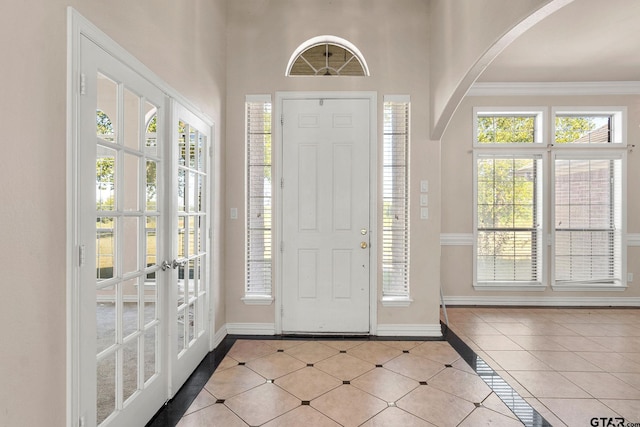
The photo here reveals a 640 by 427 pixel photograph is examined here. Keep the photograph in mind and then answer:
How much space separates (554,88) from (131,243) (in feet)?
17.4

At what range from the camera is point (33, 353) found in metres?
1.24

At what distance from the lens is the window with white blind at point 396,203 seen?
3508 millimetres

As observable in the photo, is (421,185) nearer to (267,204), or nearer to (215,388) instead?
(267,204)

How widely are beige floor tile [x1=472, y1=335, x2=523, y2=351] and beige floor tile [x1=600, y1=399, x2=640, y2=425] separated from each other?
0.92 metres

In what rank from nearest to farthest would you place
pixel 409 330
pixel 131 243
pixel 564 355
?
pixel 131 243 < pixel 564 355 < pixel 409 330

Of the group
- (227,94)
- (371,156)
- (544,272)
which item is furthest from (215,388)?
(544,272)

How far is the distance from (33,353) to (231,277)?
228 cm

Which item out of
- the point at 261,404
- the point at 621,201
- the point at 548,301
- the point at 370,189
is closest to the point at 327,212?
the point at 370,189

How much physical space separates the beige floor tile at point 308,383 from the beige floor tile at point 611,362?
2199mm

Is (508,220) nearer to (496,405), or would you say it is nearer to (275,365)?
(496,405)

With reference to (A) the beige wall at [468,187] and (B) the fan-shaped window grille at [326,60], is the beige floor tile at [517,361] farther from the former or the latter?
(B) the fan-shaped window grille at [326,60]

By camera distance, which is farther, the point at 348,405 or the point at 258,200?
the point at 258,200

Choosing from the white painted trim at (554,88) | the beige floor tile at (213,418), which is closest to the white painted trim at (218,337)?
the beige floor tile at (213,418)

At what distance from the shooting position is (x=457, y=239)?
4.66 m
